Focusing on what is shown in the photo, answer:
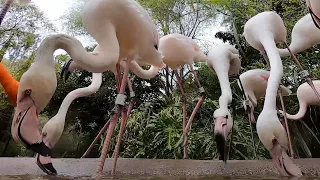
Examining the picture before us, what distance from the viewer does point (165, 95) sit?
8.15 m

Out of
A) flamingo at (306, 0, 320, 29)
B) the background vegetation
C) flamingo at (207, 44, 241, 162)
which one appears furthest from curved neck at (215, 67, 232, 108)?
flamingo at (306, 0, 320, 29)

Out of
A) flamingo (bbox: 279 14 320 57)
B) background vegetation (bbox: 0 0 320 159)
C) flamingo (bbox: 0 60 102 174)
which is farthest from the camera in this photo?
background vegetation (bbox: 0 0 320 159)

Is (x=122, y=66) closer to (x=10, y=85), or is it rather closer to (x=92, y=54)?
(x=10, y=85)

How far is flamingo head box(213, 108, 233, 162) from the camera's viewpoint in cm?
313

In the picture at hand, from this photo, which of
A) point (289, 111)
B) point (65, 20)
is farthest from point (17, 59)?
point (289, 111)

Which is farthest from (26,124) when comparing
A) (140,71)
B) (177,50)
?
(177,50)

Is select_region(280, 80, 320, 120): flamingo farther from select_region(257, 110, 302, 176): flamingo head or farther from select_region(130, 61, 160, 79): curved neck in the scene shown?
select_region(257, 110, 302, 176): flamingo head

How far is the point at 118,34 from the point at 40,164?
1126mm

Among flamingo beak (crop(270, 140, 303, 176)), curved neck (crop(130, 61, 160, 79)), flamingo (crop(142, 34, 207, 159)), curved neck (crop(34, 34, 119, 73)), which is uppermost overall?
flamingo (crop(142, 34, 207, 159))

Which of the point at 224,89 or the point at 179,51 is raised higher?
the point at 179,51

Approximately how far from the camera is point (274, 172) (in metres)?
2.73

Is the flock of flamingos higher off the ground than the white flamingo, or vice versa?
the white flamingo

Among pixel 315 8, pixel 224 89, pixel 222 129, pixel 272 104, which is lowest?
pixel 222 129

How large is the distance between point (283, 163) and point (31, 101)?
161 centimetres
